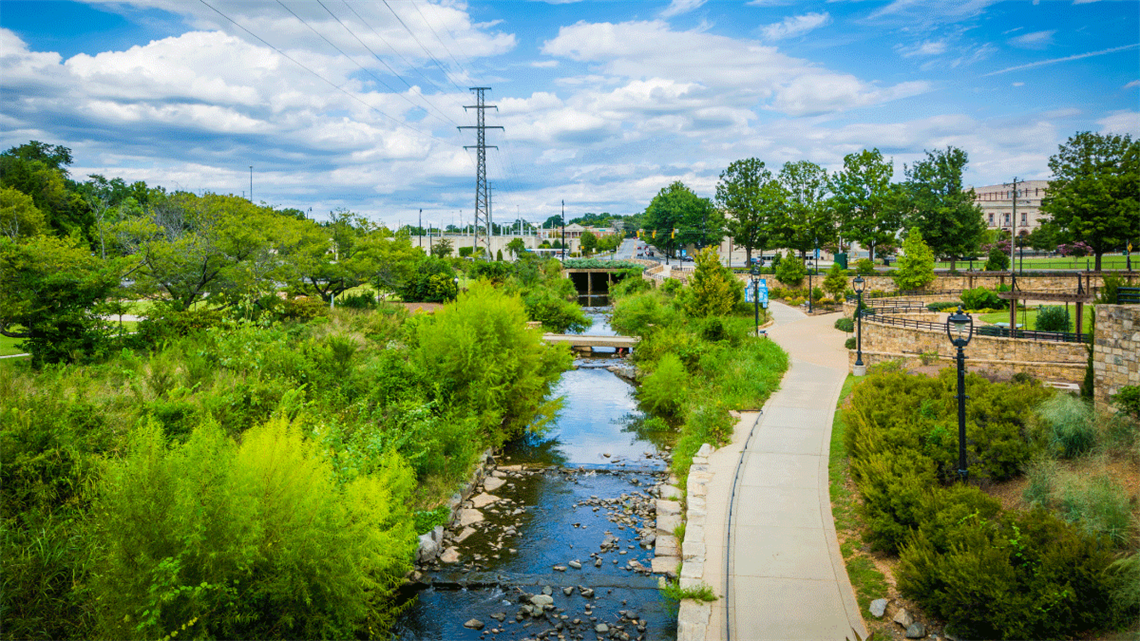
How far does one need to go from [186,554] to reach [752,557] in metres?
8.16

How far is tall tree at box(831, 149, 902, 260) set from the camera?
5976 centimetres

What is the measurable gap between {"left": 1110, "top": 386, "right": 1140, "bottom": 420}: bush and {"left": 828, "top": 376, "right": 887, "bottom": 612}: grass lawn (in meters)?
4.97

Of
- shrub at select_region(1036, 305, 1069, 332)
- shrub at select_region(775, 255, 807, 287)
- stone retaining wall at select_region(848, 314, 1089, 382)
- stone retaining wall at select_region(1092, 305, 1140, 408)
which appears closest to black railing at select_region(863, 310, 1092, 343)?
stone retaining wall at select_region(848, 314, 1089, 382)

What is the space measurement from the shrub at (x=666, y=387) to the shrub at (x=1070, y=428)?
42.4ft

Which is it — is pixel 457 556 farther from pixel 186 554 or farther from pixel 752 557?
pixel 186 554

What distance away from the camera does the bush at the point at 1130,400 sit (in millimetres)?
12352

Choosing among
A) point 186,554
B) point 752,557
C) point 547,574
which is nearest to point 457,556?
point 547,574

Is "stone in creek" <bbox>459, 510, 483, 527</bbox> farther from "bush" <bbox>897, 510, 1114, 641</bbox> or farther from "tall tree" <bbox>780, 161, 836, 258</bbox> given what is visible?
"tall tree" <bbox>780, 161, 836, 258</bbox>

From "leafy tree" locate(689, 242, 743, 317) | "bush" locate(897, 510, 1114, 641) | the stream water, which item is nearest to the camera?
"bush" locate(897, 510, 1114, 641)

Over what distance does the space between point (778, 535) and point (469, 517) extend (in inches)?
278

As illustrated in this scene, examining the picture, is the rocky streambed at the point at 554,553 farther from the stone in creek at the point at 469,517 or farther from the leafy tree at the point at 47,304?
the leafy tree at the point at 47,304

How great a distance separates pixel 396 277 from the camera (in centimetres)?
4375

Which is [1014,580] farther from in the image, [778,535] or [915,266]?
[915,266]

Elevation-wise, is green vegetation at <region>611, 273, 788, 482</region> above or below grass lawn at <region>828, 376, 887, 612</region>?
above
